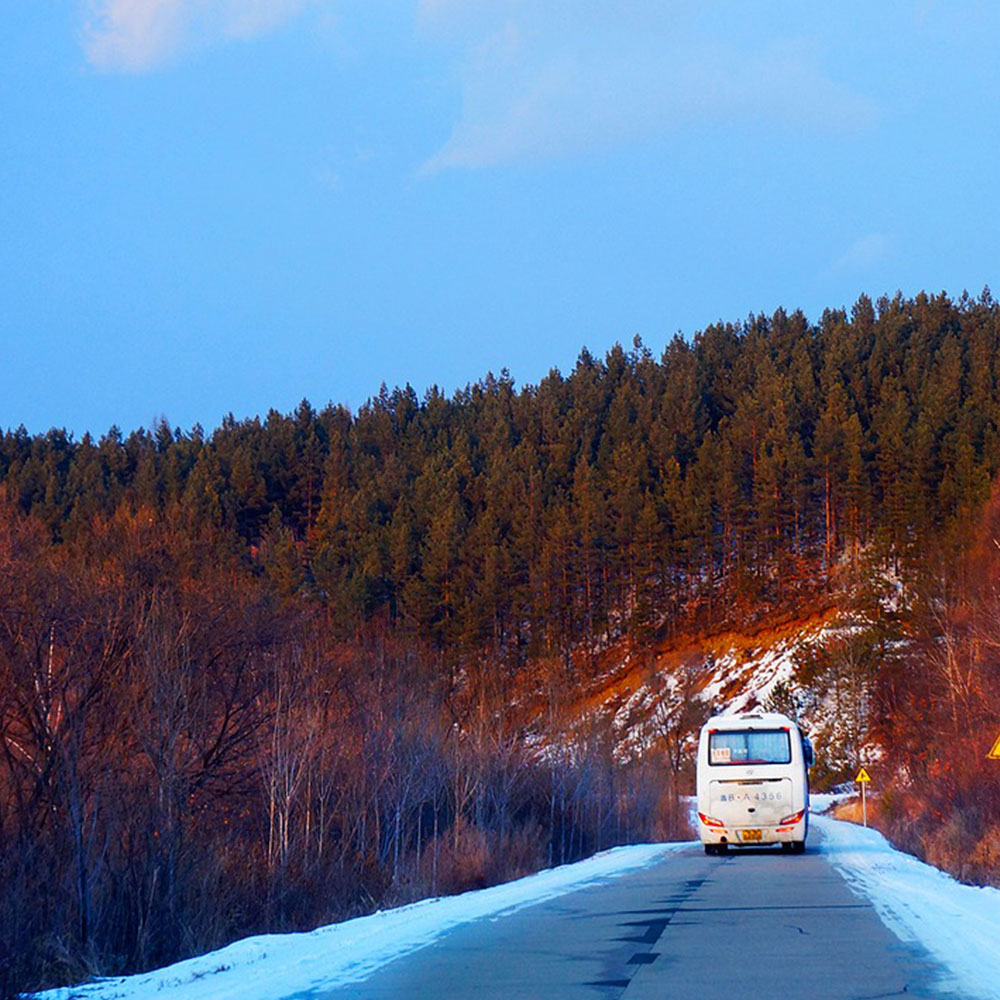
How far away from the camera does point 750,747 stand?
34.1 m

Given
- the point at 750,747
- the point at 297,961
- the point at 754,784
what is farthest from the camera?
the point at 750,747

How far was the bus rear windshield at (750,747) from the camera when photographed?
111 ft

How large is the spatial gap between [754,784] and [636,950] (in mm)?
20930

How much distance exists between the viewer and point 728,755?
112 feet

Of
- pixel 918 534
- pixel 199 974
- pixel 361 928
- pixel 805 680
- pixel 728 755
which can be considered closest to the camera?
pixel 199 974

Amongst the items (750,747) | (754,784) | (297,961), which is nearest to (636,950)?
(297,961)

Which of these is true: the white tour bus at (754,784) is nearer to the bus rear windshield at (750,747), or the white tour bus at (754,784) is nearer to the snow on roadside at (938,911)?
the bus rear windshield at (750,747)

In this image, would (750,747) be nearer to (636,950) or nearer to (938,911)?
(938,911)

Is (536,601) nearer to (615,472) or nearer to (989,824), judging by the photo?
(615,472)

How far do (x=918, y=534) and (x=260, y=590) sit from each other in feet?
177

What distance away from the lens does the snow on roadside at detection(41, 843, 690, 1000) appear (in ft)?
35.2

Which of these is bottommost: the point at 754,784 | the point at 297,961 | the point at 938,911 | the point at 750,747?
the point at 938,911

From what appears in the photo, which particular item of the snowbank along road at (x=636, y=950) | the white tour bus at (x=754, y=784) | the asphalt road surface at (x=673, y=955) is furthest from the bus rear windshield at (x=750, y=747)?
the asphalt road surface at (x=673, y=955)

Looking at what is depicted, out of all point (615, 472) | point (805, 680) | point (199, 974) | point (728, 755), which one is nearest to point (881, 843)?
point (728, 755)
